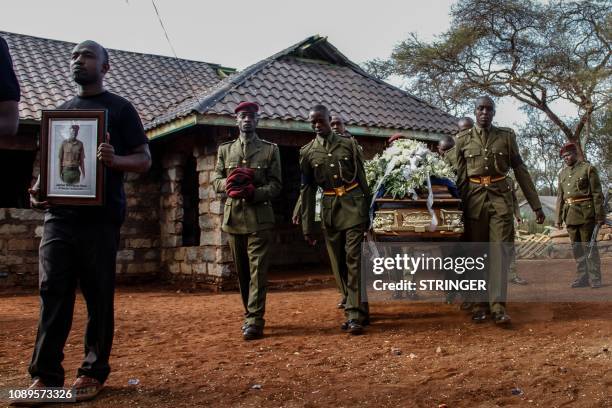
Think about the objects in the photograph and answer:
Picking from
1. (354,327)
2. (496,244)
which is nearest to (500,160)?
(496,244)

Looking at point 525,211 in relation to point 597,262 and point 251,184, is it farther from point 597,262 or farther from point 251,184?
point 251,184

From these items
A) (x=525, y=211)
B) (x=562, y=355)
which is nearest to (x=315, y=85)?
(x=562, y=355)

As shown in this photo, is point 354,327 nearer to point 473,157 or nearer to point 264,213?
point 264,213

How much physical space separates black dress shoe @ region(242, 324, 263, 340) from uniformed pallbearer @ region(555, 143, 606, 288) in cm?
557

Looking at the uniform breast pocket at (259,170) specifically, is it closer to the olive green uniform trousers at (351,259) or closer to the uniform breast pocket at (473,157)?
the olive green uniform trousers at (351,259)

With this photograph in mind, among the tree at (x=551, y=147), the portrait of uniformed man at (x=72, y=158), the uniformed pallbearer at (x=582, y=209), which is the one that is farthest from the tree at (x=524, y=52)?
the portrait of uniformed man at (x=72, y=158)

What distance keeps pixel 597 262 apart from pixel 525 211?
67.0 ft

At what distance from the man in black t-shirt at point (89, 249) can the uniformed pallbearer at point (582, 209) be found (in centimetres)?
725

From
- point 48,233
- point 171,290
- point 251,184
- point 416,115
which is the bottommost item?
point 171,290

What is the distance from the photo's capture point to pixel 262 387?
3633mm

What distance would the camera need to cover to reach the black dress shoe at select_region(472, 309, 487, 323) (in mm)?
5598

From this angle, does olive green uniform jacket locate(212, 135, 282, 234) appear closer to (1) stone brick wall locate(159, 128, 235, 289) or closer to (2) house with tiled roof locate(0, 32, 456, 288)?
(2) house with tiled roof locate(0, 32, 456, 288)

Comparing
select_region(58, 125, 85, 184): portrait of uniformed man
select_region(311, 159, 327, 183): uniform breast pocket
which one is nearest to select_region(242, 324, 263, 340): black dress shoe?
select_region(311, 159, 327, 183): uniform breast pocket

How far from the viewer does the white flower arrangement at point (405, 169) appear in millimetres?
5691
